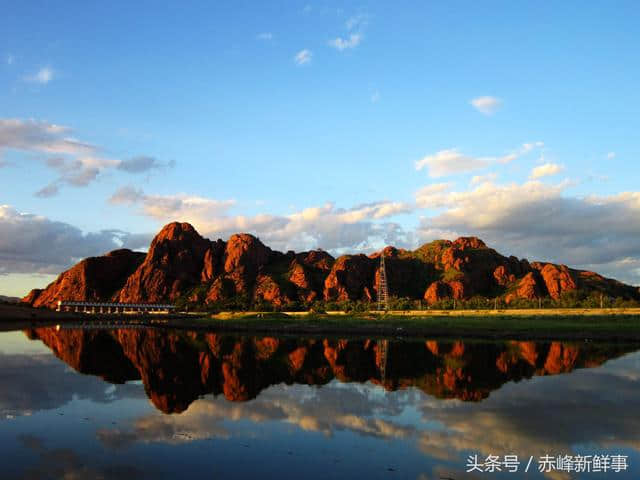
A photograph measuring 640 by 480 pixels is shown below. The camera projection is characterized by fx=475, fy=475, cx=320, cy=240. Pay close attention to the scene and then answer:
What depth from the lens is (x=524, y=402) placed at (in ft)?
86.1

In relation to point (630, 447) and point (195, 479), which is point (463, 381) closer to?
point (630, 447)

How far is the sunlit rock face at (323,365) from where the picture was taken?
1208 inches

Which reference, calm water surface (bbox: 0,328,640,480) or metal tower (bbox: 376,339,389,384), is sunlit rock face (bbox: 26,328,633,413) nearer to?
metal tower (bbox: 376,339,389,384)

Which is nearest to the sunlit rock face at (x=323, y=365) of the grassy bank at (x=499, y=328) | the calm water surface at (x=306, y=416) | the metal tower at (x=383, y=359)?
the metal tower at (x=383, y=359)

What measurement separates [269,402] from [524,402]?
46.2 feet

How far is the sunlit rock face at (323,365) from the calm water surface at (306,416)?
24 centimetres

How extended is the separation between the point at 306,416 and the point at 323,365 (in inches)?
769

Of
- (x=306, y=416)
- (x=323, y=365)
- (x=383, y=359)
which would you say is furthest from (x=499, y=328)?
(x=306, y=416)

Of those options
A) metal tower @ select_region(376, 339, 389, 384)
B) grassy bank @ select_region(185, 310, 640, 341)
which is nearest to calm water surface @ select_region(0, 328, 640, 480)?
metal tower @ select_region(376, 339, 389, 384)

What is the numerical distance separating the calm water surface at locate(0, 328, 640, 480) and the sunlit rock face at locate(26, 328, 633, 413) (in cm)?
24

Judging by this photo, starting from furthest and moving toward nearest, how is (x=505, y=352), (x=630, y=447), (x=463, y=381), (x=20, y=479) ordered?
1. (x=505, y=352)
2. (x=463, y=381)
3. (x=630, y=447)
4. (x=20, y=479)

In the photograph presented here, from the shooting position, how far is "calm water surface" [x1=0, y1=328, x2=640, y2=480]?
16156 millimetres

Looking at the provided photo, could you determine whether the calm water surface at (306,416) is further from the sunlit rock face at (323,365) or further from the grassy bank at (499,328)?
the grassy bank at (499,328)

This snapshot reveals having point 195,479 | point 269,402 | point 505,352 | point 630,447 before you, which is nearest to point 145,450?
point 195,479
